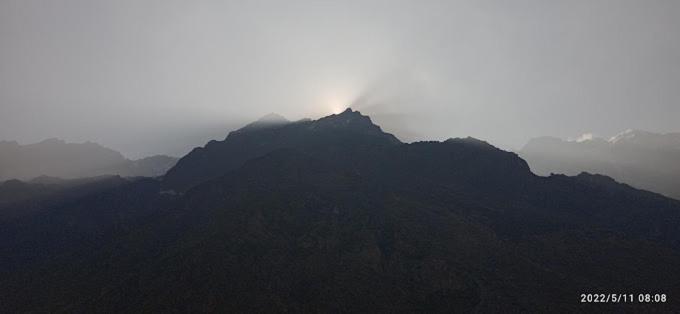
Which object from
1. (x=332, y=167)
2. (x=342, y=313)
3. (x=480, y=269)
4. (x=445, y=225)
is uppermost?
(x=332, y=167)

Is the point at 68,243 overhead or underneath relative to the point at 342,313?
overhead

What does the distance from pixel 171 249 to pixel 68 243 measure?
7065 centimetres

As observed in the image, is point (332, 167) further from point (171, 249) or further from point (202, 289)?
point (202, 289)

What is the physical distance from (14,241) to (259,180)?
102395 millimetres

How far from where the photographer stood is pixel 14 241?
177500 millimetres

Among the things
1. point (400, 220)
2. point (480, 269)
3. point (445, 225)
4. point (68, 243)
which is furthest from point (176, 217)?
point (480, 269)

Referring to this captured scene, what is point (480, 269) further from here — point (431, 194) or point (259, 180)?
point (259, 180)

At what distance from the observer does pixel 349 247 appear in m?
134


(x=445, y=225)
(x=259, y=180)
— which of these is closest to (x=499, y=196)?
→ (x=445, y=225)

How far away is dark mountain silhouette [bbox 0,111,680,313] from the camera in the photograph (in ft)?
363

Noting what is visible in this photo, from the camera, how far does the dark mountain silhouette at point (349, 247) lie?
110625 millimetres

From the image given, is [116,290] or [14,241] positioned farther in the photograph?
[14,241]

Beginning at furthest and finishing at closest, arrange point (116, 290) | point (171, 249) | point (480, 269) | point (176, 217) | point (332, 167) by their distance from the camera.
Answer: point (332, 167) → point (176, 217) → point (171, 249) → point (480, 269) → point (116, 290)

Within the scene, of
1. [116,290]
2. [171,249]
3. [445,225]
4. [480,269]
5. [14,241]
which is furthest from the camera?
[14,241]
